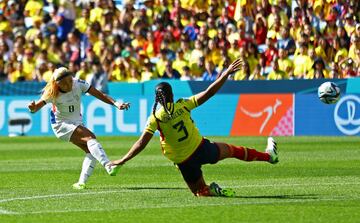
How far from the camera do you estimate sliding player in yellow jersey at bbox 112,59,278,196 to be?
13.0m

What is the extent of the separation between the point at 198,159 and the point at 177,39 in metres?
18.6

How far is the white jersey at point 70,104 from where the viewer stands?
603 inches

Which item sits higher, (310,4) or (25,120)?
(310,4)

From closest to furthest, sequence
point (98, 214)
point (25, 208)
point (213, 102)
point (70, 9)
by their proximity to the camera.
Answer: point (98, 214) → point (25, 208) → point (213, 102) → point (70, 9)

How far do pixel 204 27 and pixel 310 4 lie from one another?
129 inches

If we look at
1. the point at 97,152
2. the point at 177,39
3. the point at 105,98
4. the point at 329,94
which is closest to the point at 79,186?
the point at 97,152

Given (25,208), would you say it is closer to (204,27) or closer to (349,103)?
(349,103)

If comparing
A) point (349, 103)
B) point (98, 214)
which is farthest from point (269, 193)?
point (349, 103)

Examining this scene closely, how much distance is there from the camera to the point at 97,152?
14.9 m

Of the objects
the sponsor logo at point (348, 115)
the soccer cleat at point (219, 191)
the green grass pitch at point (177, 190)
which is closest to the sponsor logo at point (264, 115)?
the sponsor logo at point (348, 115)

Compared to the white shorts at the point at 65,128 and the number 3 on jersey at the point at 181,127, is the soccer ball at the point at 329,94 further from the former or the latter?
the number 3 on jersey at the point at 181,127

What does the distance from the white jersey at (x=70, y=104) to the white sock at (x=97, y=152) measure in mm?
569

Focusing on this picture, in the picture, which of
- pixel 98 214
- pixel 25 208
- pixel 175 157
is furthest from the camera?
pixel 175 157

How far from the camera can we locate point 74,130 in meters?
15.4
